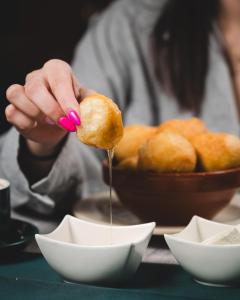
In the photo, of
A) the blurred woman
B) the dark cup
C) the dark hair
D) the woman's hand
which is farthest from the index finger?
the dark hair

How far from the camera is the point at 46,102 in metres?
0.68

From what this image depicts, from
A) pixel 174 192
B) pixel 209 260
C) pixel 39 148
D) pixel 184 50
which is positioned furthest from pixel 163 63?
pixel 209 260

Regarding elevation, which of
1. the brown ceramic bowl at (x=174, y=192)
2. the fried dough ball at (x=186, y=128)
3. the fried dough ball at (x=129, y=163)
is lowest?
the brown ceramic bowl at (x=174, y=192)

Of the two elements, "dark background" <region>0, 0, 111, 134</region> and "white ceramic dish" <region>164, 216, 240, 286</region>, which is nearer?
"white ceramic dish" <region>164, 216, 240, 286</region>

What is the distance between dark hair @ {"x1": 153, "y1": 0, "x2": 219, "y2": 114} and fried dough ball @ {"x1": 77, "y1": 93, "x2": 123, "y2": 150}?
0.87 m

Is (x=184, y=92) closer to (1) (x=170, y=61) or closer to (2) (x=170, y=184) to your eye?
(1) (x=170, y=61)

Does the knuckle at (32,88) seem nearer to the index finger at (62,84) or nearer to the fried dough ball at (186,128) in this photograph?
the index finger at (62,84)

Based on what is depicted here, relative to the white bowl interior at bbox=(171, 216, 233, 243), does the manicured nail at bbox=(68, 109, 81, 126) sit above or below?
above

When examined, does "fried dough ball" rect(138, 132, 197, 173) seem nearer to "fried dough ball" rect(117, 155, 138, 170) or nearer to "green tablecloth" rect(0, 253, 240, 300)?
"fried dough ball" rect(117, 155, 138, 170)

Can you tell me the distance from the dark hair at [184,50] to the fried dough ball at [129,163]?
65cm

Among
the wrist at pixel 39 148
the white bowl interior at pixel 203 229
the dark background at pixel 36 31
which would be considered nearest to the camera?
the white bowl interior at pixel 203 229

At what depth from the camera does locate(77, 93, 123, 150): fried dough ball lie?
59 centimetres

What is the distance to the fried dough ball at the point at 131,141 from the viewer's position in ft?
2.81

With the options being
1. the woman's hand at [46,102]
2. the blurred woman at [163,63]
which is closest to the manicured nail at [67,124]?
the woman's hand at [46,102]
